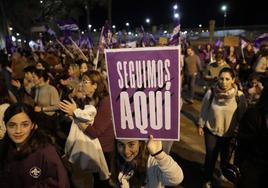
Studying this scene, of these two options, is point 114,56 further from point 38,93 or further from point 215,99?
point 38,93

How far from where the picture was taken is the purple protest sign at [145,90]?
2.42 metres

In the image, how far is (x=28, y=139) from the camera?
2.86 m

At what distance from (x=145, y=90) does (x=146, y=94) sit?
3 cm

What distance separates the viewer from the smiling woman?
272 cm

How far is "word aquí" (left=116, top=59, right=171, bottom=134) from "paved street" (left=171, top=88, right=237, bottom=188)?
9.91ft

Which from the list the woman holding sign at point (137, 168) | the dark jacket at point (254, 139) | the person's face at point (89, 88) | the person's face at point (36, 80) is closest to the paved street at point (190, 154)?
the dark jacket at point (254, 139)

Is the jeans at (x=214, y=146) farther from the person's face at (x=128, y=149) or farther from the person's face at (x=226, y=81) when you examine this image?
the person's face at (x=128, y=149)

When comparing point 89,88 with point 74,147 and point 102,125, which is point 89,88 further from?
point 74,147

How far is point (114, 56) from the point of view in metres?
2.54

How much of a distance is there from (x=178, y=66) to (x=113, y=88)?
0.51 m

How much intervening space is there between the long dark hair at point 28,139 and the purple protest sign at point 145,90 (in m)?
0.66

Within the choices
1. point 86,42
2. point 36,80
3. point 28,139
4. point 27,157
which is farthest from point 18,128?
point 86,42

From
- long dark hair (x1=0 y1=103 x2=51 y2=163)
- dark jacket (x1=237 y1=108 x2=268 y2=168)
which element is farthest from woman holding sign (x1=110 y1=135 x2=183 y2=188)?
dark jacket (x1=237 y1=108 x2=268 y2=168)

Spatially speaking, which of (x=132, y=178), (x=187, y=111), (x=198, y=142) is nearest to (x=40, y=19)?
(x=187, y=111)
